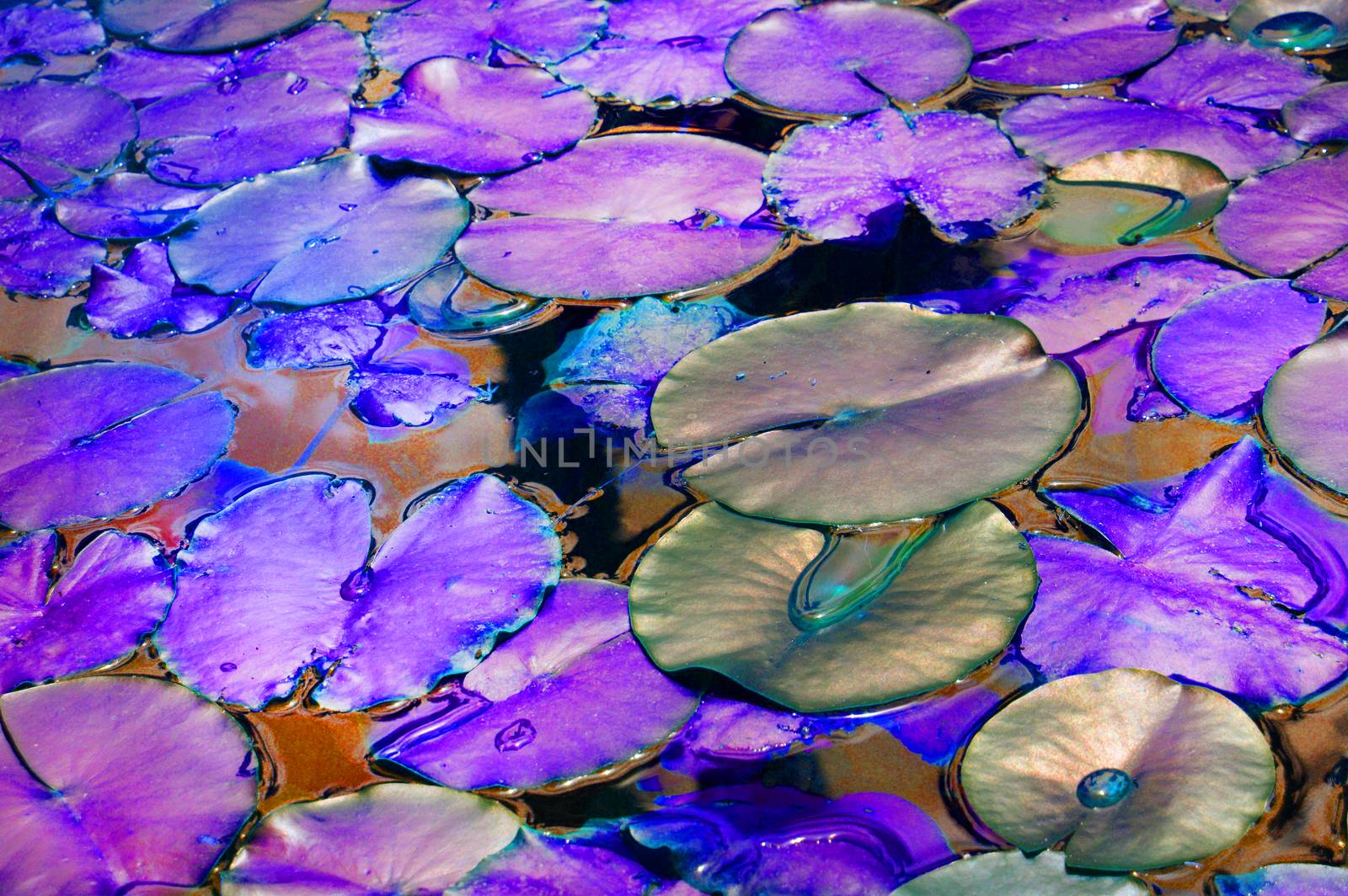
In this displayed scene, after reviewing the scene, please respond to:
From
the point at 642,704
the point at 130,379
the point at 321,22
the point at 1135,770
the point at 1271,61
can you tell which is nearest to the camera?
the point at 1135,770

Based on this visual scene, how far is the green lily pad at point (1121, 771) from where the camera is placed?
3.35 feet

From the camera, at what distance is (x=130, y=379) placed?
165 cm

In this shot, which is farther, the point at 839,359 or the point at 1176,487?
the point at 839,359

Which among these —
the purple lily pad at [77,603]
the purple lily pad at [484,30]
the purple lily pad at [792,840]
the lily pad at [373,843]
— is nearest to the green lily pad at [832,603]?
the purple lily pad at [792,840]

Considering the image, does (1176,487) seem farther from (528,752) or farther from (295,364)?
(295,364)

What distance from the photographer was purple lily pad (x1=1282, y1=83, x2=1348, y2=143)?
188 centimetres

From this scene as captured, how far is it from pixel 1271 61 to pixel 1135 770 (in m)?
1.64

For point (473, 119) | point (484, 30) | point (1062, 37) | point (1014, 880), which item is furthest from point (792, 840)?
point (484, 30)

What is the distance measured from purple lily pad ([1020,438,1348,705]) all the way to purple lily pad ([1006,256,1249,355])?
320mm

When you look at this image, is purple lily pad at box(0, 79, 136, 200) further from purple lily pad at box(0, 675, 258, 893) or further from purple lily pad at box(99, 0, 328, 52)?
purple lily pad at box(0, 675, 258, 893)

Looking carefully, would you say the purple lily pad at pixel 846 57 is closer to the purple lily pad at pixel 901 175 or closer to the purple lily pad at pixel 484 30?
the purple lily pad at pixel 901 175

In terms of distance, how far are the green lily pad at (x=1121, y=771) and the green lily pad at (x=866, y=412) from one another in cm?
29

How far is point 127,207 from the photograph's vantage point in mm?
1995

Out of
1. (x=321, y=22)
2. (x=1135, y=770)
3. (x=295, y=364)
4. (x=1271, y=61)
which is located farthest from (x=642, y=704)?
(x=321, y=22)
